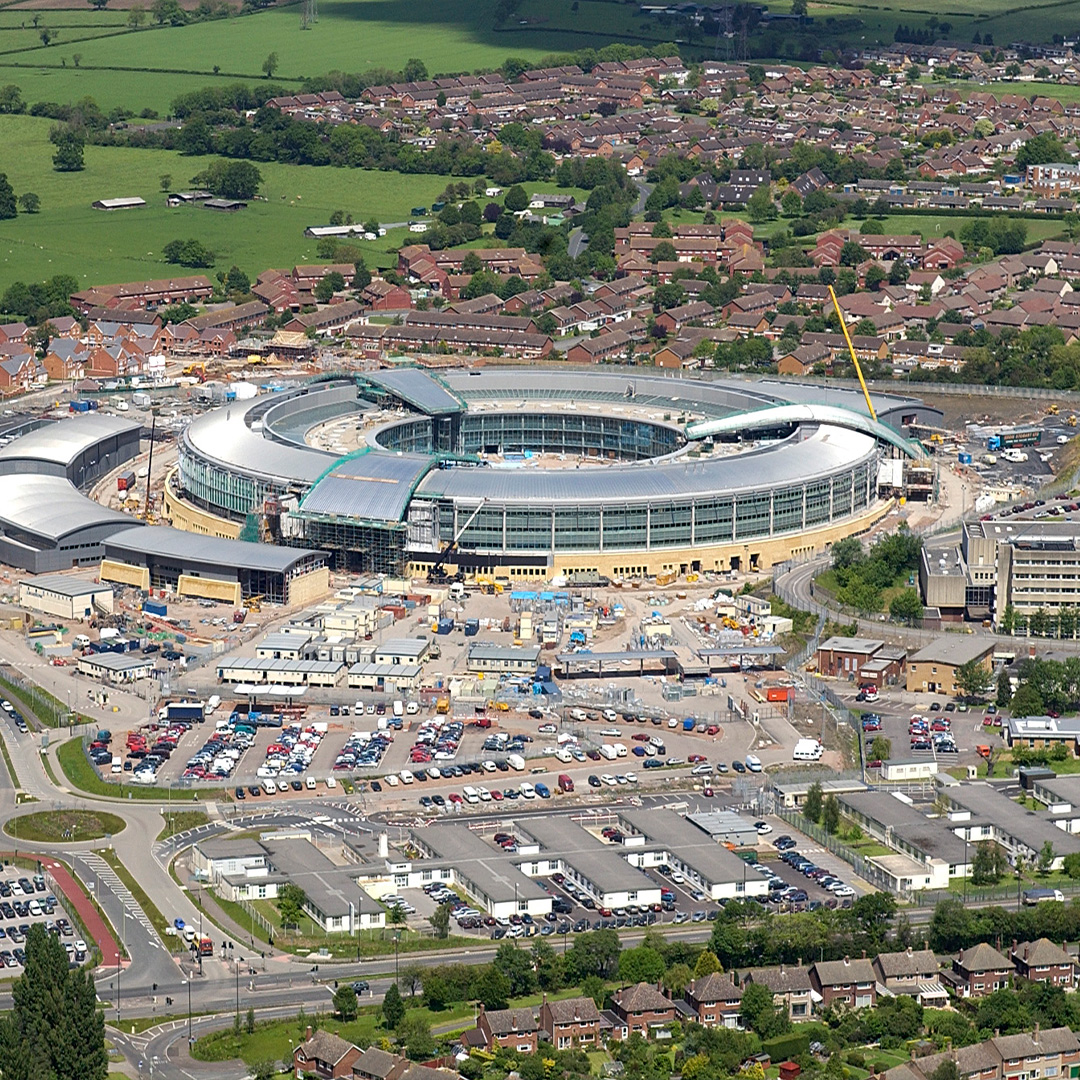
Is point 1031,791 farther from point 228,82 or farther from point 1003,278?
point 228,82

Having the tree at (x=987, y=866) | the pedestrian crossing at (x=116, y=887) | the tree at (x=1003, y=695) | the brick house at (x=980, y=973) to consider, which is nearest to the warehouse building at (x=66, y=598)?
the pedestrian crossing at (x=116, y=887)

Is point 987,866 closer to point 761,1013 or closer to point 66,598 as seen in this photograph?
point 761,1013

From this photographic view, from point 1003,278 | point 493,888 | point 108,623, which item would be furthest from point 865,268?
point 493,888

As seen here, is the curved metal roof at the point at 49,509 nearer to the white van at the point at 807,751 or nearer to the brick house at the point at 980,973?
the white van at the point at 807,751

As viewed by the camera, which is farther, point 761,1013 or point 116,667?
point 116,667

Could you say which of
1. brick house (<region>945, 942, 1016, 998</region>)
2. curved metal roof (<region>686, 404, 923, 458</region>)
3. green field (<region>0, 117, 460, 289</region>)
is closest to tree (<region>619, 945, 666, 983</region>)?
brick house (<region>945, 942, 1016, 998</region>)

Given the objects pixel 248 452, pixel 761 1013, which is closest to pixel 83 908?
pixel 761 1013

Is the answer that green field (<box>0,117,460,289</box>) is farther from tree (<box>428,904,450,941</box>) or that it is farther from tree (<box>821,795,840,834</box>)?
tree (<box>428,904,450,941</box>)
